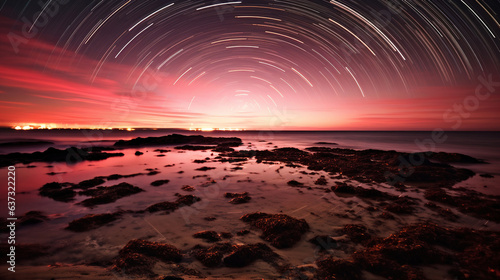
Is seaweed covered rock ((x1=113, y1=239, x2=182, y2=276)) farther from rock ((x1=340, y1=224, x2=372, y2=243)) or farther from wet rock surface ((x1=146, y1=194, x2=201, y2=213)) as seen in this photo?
rock ((x1=340, y1=224, x2=372, y2=243))

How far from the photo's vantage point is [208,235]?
5.24 m

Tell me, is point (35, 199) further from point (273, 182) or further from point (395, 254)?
point (395, 254)

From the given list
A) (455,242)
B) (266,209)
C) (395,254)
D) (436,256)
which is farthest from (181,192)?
(455,242)

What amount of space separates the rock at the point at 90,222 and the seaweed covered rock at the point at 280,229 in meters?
4.62

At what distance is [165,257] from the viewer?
422 cm

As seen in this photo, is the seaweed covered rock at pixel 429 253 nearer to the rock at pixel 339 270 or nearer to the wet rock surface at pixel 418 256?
the wet rock surface at pixel 418 256

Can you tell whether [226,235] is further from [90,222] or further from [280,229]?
[90,222]

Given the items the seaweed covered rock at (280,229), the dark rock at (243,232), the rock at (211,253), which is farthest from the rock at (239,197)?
the rock at (211,253)

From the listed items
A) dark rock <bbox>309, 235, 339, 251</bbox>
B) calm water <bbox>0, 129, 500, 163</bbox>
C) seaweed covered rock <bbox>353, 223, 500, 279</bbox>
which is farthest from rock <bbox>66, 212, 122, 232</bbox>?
calm water <bbox>0, 129, 500, 163</bbox>

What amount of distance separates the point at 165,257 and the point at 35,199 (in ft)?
28.9

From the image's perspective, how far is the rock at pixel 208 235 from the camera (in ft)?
16.8

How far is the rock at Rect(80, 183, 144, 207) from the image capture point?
7.78m

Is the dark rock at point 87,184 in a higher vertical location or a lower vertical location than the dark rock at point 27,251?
lower

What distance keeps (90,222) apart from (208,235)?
3.97m
